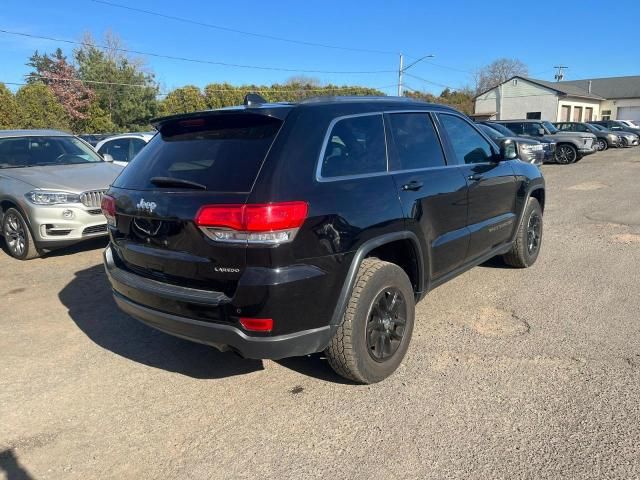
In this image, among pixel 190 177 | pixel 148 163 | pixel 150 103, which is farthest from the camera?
pixel 150 103

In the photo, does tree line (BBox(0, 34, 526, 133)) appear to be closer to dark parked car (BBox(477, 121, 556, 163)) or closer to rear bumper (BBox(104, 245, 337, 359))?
dark parked car (BBox(477, 121, 556, 163))

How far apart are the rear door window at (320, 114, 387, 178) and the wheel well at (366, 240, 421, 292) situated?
53cm

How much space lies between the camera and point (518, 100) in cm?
4925

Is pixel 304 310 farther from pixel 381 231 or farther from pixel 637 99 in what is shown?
pixel 637 99

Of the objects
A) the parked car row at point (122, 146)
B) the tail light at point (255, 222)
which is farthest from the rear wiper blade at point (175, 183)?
the parked car row at point (122, 146)

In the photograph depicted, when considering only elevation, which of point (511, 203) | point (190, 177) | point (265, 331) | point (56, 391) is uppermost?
point (190, 177)

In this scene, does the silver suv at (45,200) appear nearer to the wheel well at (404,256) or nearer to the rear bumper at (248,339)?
the rear bumper at (248,339)

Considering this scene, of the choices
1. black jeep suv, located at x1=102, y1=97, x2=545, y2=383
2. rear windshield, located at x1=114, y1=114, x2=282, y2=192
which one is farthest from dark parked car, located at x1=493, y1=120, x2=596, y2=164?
rear windshield, located at x1=114, y1=114, x2=282, y2=192

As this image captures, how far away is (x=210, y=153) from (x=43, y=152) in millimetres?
5649

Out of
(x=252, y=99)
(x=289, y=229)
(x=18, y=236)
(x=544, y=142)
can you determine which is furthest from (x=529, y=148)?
(x=289, y=229)

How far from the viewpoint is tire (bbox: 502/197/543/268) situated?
5375 millimetres

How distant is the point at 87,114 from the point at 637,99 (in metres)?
55.8

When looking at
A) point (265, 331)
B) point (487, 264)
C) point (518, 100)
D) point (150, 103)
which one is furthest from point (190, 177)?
point (518, 100)

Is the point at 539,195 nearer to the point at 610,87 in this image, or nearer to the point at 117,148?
the point at 117,148
